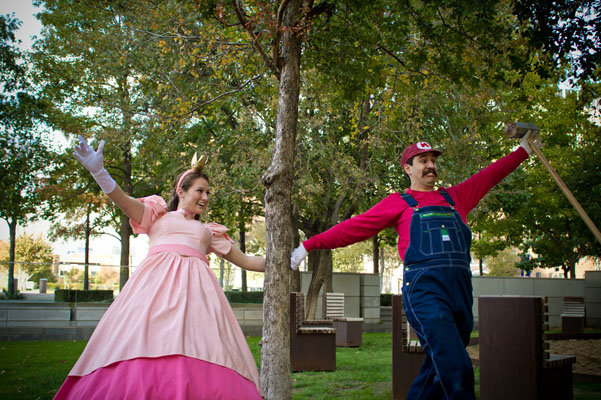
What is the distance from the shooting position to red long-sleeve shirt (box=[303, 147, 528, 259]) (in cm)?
409

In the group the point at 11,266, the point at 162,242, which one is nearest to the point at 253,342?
the point at 11,266

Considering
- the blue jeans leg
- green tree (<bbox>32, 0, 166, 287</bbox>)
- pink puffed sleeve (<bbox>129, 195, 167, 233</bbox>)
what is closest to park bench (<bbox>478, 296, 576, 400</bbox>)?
the blue jeans leg

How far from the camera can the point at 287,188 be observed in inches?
220

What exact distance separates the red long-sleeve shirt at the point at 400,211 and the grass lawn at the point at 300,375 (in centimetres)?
312

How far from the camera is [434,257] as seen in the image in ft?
12.4

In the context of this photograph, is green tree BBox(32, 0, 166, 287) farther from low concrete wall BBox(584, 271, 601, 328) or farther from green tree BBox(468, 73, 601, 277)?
low concrete wall BBox(584, 271, 601, 328)

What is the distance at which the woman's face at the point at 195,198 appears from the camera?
4422 mm

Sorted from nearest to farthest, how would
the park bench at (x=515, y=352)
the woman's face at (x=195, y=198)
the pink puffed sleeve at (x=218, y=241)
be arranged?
the woman's face at (x=195, y=198), the pink puffed sleeve at (x=218, y=241), the park bench at (x=515, y=352)

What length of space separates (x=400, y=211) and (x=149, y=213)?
183 cm

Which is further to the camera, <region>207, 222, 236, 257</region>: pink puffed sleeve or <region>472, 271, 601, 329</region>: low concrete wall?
<region>472, 271, 601, 329</region>: low concrete wall

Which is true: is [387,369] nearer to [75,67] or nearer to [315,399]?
[315,399]

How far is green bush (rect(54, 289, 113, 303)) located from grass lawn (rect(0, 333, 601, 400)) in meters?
1.72

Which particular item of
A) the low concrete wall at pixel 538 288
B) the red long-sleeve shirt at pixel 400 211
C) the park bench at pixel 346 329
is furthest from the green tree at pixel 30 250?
the red long-sleeve shirt at pixel 400 211

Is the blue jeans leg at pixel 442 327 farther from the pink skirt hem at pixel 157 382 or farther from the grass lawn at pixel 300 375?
the grass lawn at pixel 300 375
